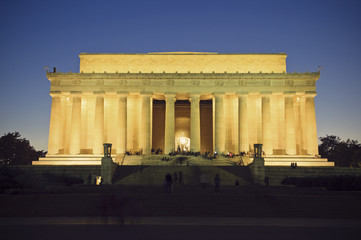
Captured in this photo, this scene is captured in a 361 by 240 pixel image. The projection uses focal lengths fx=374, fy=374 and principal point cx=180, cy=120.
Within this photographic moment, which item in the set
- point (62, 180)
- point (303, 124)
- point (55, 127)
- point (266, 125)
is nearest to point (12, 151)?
point (55, 127)

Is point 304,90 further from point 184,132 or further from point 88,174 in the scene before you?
point 88,174

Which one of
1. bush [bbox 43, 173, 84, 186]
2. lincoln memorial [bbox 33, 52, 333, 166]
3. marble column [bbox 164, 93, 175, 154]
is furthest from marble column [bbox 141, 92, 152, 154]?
bush [bbox 43, 173, 84, 186]

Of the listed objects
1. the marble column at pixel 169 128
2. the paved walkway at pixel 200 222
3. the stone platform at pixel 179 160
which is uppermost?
the marble column at pixel 169 128

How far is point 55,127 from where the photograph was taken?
53.7 meters

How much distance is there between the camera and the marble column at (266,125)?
53.2 m

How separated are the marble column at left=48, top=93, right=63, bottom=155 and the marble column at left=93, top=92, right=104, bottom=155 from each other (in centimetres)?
524

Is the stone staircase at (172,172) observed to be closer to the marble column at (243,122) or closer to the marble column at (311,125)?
the marble column at (243,122)

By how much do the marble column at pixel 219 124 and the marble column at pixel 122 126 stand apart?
42.9 ft

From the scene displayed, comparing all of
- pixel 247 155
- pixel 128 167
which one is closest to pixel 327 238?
pixel 128 167

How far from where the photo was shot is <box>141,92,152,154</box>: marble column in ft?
175

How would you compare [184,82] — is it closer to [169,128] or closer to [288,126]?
[169,128]

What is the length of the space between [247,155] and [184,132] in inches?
611

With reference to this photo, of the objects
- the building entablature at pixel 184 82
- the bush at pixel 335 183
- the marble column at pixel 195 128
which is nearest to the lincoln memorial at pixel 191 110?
the marble column at pixel 195 128

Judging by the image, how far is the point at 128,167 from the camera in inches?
1624
